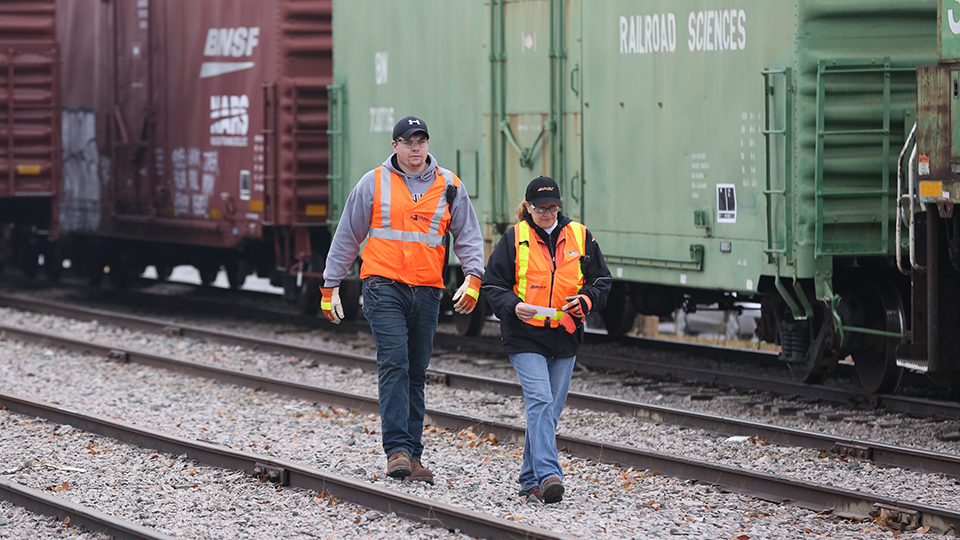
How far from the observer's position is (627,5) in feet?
35.4

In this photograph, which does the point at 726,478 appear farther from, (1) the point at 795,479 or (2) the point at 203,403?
(2) the point at 203,403

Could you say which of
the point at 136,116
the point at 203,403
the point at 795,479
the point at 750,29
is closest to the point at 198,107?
the point at 136,116

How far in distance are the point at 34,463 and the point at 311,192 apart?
7.54 metres

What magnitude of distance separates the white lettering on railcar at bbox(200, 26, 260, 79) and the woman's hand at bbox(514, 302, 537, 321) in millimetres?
9618

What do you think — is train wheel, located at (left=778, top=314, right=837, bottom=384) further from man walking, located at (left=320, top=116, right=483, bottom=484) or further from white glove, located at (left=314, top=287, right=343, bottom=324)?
white glove, located at (left=314, top=287, right=343, bottom=324)

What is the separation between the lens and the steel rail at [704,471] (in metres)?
6.62

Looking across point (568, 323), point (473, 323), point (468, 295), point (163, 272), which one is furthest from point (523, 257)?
point (163, 272)

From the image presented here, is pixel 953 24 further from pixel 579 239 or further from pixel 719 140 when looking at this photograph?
pixel 579 239

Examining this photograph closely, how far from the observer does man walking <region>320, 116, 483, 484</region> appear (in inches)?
283

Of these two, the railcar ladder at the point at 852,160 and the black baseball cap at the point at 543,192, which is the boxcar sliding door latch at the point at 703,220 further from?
the black baseball cap at the point at 543,192

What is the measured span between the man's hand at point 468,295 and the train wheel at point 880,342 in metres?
3.93

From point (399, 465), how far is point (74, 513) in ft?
5.78

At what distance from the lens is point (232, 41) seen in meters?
15.9

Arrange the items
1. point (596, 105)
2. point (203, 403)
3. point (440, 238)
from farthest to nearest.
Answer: point (596, 105)
point (203, 403)
point (440, 238)
